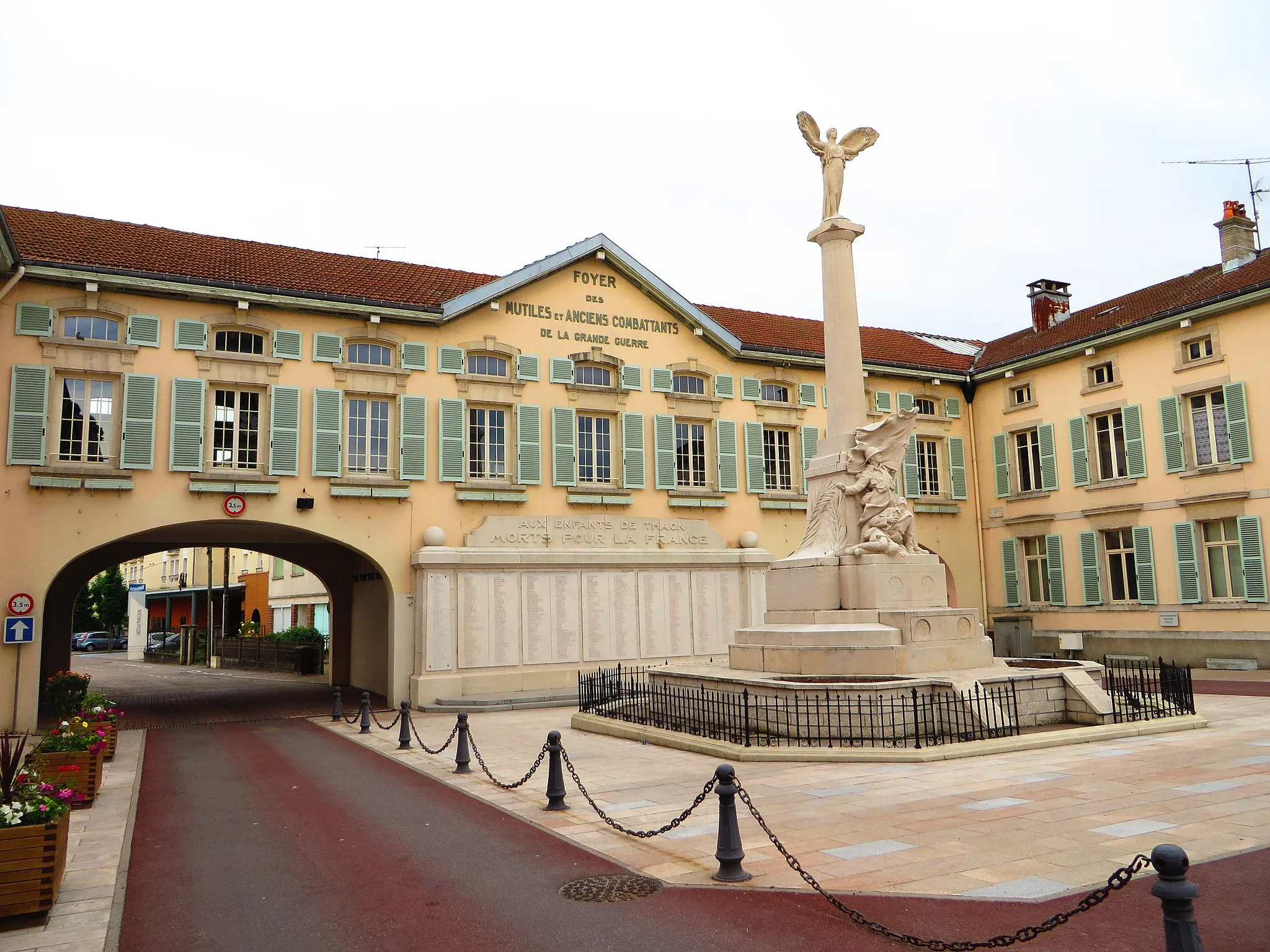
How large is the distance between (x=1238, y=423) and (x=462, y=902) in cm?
2225

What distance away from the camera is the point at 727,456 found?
2436 centimetres

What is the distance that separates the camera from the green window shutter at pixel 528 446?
71.1 feet

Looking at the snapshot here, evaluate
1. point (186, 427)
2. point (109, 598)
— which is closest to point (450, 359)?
point (186, 427)

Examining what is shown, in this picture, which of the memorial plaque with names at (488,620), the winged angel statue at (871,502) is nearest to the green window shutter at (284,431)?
the memorial plaque with names at (488,620)

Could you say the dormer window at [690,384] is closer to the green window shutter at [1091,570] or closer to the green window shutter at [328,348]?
the green window shutter at [328,348]

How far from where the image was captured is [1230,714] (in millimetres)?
14867

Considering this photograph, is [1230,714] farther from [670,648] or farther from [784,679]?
[670,648]

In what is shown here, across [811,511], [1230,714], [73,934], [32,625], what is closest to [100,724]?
[32,625]

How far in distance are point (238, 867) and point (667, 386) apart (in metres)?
17.6

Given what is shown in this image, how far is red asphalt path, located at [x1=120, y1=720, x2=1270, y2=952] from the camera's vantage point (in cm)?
563

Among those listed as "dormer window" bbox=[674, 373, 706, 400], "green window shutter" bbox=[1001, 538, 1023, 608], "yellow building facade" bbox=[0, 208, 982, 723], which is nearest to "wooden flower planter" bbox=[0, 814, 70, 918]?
"yellow building facade" bbox=[0, 208, 982, 723]

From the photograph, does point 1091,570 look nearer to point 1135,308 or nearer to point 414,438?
point 1135,308

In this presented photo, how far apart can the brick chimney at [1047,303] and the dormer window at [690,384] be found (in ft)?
43.0

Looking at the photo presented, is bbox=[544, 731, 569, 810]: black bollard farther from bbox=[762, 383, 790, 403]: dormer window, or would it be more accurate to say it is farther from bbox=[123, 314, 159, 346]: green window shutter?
bbox=[762, 383, 790, 403]: dormer window
